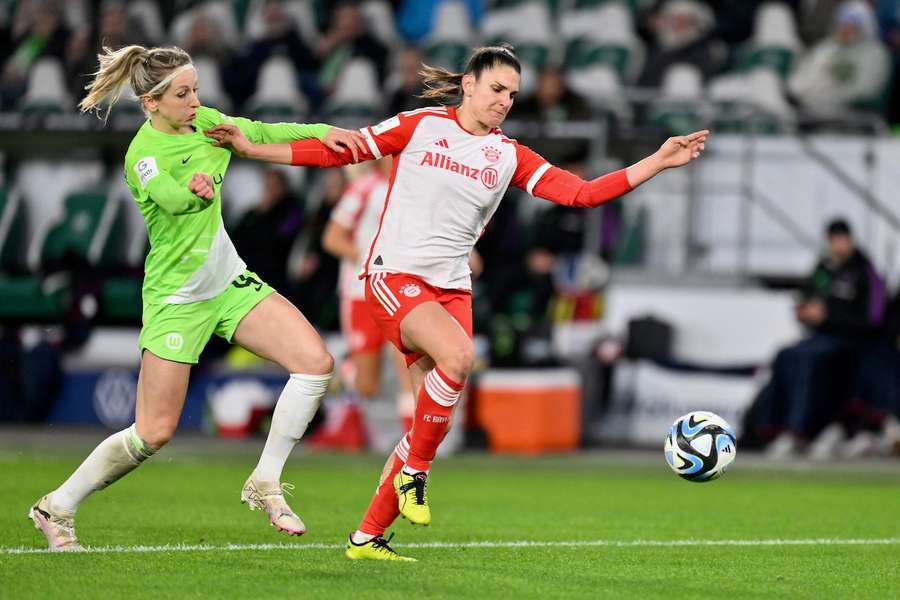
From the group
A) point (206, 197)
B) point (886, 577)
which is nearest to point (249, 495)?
point (206, 197)

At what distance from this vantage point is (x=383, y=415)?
15.1 meters

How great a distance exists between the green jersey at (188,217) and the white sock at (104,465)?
2.11ft

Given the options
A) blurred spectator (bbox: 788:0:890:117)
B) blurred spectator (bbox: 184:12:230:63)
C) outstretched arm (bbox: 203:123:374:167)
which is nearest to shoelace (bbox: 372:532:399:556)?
outstretched arm (bbox: 203:123:374:167)

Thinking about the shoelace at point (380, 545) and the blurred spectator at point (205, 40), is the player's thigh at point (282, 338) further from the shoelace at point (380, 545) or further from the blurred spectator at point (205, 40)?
A: the blurred spectator at point (205, 40)

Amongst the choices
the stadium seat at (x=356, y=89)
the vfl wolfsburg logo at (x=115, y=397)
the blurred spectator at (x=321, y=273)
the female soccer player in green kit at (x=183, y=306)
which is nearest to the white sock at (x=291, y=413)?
the female soccer player in green kit at (x=183, y=306)

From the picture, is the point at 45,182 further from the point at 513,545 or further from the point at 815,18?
the point at 513,545

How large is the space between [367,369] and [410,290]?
636cm

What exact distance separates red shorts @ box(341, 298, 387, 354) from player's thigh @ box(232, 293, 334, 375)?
582cm

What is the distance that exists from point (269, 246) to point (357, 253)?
3.76 m

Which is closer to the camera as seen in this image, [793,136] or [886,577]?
[886,577]

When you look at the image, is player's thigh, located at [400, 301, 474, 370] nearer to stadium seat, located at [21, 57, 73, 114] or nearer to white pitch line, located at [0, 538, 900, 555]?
white pitch line, located at [0, 538, 900, 555]

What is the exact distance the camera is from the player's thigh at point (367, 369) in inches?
534

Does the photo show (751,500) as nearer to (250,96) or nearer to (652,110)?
(652,110)

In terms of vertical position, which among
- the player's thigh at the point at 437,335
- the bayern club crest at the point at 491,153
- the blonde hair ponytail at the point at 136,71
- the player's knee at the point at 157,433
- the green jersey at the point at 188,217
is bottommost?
the player's knee at the point at 157,433
